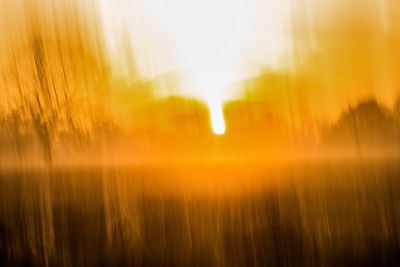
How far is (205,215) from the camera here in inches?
37.1

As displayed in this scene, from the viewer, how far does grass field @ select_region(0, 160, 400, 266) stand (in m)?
0.92

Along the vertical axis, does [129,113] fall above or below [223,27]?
below

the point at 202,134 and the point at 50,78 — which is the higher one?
the point at 50,78

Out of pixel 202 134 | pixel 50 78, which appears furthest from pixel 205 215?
pixel 50 78

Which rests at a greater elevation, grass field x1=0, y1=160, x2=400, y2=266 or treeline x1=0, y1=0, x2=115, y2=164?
treeline x1=0, y1=0, x2=115, y2=164

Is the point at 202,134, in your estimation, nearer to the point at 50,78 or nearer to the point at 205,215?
the point at 205,215

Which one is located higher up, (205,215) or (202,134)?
(202,134)

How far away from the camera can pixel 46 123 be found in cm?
98

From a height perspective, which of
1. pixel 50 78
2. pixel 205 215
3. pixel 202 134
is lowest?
pixel 205 215

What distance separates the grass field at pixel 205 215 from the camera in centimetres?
92

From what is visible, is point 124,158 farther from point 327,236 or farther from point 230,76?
point 327,236

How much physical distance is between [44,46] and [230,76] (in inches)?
15.1

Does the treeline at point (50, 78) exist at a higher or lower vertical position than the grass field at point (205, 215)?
higher

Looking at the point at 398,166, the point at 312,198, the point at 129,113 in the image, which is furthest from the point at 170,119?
the point at 398,166
